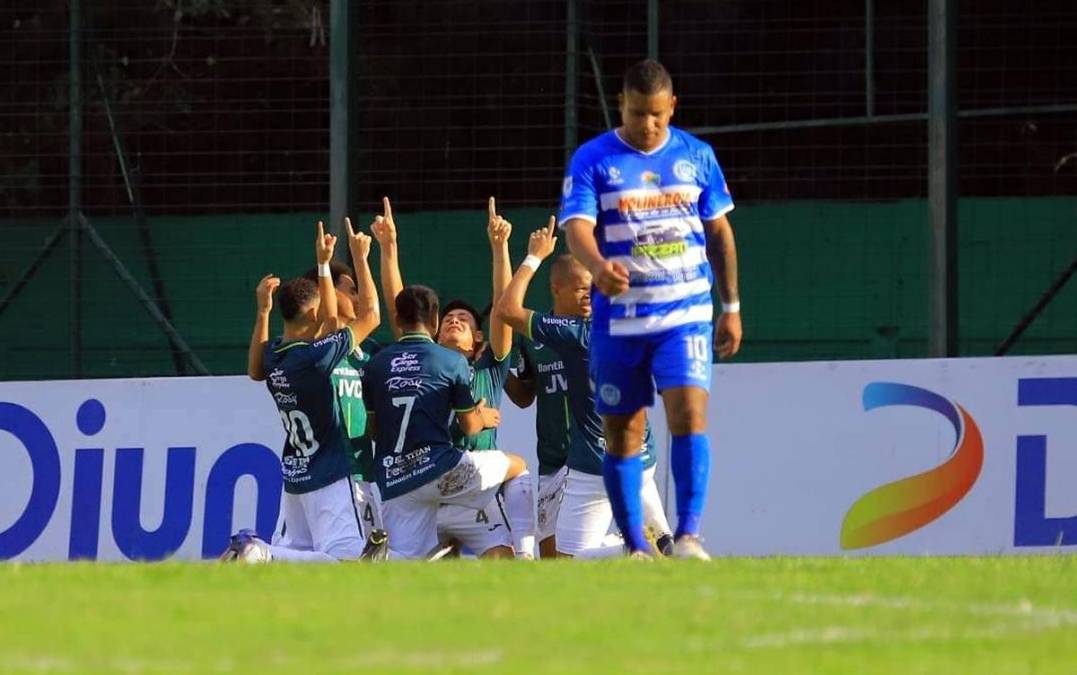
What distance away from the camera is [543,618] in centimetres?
636

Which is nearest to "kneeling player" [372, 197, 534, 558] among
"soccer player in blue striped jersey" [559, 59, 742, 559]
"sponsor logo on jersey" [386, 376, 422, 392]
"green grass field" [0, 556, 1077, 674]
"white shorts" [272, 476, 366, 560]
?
"sponsor logo on jersey" [386, 376, 422, 392]

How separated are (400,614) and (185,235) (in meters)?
10.9

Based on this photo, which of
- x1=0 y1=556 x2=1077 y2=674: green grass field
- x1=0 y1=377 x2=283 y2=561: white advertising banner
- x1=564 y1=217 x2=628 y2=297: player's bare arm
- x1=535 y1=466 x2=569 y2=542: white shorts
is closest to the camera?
x1=0 y1=556 x2=1077 y2=674: green grass field

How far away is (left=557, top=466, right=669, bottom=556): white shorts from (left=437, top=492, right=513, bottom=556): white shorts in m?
0.41

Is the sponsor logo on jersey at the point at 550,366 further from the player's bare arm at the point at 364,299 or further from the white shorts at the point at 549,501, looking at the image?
the player's bare arm at the point at 364,299

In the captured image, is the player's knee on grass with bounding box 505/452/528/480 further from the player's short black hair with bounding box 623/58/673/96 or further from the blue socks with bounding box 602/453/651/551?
the player's short black hair with bounding box 623/58/673/96

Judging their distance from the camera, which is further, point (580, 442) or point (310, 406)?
point (580, 442)

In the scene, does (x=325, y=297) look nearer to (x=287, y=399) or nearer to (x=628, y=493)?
(x=287, y=399)

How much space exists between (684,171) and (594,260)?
0.67 meters

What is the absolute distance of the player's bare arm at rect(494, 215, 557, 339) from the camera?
10531 millimetres

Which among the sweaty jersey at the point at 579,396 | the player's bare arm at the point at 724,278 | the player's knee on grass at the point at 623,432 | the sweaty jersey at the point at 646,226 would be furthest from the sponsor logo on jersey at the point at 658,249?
the sweaty jersey at the point at 579,396

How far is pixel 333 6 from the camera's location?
14.6 m

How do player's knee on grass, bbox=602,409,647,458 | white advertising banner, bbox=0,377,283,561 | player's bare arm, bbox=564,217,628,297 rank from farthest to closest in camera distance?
white advertising banner, bbox=0,377,283,561 < player's knee on grass, bbox=602,409,647,458 < player's bare arm, bbox=564,217,628,297

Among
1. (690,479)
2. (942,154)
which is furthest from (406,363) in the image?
(942,154)
